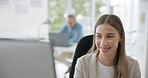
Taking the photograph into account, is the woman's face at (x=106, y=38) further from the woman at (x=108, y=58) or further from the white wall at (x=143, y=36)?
the white wall at (x=143, y=36)

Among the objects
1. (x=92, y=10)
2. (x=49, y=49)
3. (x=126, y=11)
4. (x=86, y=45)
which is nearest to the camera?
(x=49, y=49)

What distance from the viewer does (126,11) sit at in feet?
19.9

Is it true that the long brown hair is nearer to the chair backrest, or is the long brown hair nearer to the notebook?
the chair backrest

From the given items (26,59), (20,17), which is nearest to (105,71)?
(26,59)

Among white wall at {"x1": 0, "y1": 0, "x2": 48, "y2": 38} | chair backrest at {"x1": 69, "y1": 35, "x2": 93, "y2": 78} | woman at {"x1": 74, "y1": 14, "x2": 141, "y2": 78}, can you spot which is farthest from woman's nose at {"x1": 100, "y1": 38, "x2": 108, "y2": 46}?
white wall at {"x1": 0, "y1": 0, "x2": 48, "y2": 38}

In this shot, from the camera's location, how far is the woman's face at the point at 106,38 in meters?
1.33

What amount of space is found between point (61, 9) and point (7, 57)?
540 centimetres

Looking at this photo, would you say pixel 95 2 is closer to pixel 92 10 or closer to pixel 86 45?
pixel 92 10

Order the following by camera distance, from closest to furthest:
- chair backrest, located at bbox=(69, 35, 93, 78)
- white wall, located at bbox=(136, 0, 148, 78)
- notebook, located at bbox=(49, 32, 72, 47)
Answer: chair backrest, located at bbox=(69, 35, 93, 78) < white wall, located at bbox=(136, 0, 148, 78) < notebook, located at bbox=(49, 32, 72, 47)

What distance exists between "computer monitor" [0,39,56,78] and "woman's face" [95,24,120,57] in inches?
18.3

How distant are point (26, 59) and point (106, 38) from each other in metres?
0.53

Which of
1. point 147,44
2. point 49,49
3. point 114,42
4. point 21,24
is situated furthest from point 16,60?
point 21,24

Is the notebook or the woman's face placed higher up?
the woman's face

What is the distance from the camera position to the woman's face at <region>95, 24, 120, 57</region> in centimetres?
133
